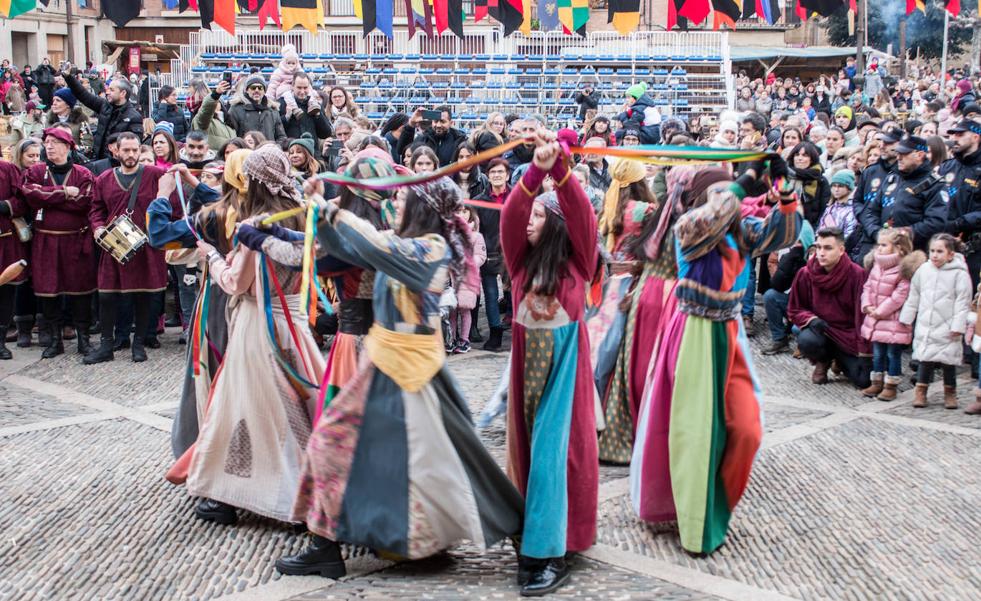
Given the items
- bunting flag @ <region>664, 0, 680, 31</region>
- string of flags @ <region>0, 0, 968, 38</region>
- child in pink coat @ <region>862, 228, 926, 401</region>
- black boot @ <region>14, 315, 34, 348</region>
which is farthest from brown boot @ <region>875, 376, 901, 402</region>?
bunting flag @ <region>664, 0, 680, 31</region>

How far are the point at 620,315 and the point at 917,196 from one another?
141 inches

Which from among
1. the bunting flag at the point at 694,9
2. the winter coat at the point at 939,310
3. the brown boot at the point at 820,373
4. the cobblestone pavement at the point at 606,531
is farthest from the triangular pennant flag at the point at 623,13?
the cobblestone pavement at the point at 606,531

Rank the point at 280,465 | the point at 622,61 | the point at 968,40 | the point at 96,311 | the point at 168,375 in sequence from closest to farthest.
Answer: the point at 280,465 → the point at 168,375 → the point at 96,311 → the point at 622,61 → the point at 968,40

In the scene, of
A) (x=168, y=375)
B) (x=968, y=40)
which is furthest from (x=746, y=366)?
(x=968, y=40)

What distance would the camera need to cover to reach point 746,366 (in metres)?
5.09

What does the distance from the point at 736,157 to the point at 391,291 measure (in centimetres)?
154

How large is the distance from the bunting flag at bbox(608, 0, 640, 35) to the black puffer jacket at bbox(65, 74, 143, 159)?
8711mm

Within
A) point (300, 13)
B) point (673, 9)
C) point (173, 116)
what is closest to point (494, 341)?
point (173, 116)

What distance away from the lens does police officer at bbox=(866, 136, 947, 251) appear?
8664 millimetres

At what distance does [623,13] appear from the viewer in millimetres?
18031

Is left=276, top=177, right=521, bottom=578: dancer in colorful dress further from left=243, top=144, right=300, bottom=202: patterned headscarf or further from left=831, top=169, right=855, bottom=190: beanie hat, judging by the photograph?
left=831, top=169, right=855, bottom=190: beanie hat

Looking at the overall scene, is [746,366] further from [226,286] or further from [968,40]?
[968,40]

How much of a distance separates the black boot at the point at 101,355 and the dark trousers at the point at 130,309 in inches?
1.7

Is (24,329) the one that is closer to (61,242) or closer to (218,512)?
(61,242)
